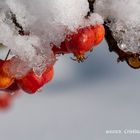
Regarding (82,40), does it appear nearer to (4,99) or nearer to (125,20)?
(125,20)

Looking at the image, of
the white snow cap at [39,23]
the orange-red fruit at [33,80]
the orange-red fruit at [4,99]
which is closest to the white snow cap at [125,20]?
the white snow cap at [39,23]

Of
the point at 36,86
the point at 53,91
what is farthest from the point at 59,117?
the point at 36,86

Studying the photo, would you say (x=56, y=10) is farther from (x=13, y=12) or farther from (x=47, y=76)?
(x=47, y=76)

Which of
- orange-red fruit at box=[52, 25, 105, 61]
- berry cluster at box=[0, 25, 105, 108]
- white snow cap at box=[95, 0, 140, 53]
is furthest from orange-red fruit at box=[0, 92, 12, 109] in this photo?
white snow cap at box=[95, 0, 140, 53]

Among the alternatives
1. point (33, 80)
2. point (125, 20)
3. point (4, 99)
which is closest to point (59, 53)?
point (33, 80)

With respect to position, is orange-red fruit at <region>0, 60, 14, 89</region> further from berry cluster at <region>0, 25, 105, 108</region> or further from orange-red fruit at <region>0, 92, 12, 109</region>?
orange-red fruit at <region>0, 92, 12, 109</region>

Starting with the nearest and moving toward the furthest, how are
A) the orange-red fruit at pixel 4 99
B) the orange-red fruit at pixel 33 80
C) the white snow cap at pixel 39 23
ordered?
the white snow cap at pixel 39 23 → the orange-red fruit at pixel 33 80 → the orange-red fruit at pixel 4 99

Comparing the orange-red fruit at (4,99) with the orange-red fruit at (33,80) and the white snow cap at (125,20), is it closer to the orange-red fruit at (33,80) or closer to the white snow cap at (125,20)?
the orange-red fruit at (33,80)
